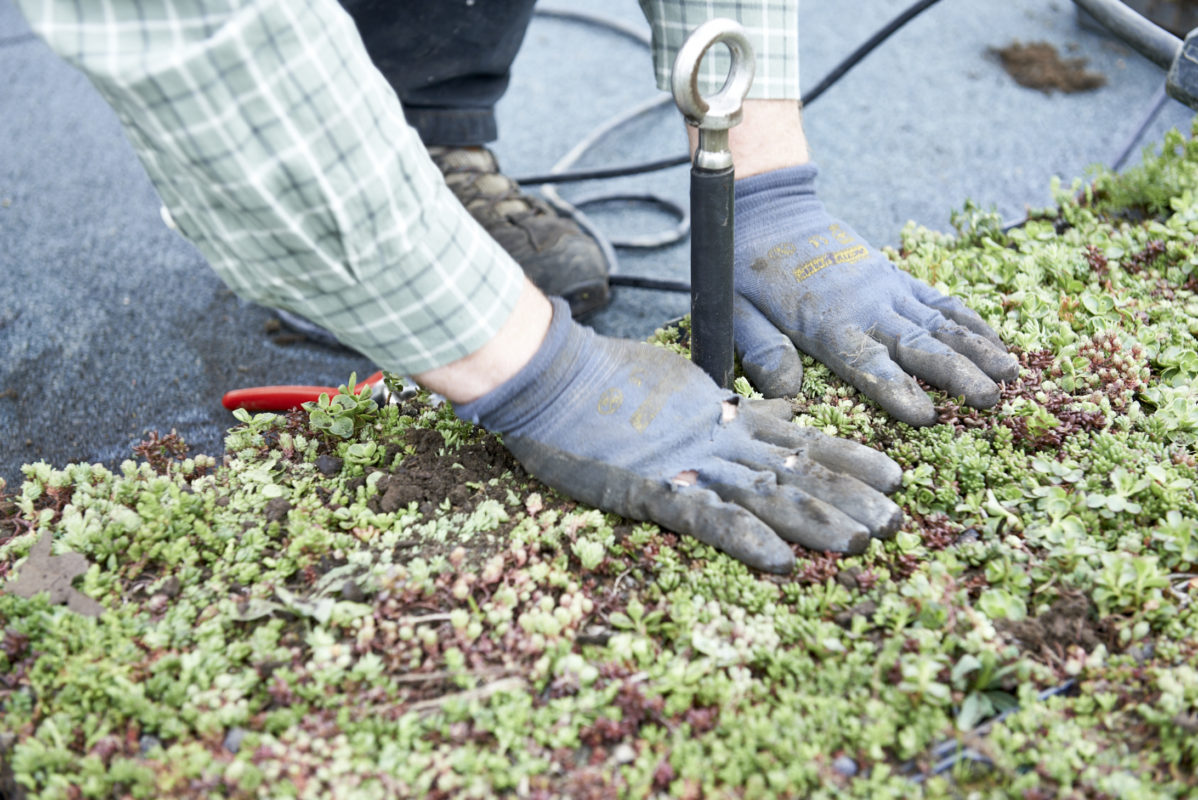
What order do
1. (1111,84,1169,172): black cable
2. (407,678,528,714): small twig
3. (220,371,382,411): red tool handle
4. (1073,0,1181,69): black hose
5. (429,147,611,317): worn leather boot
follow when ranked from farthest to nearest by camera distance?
(1111,84,1169,172): black cable
(429,147,611,317): worn leather boot
(220,371,382,411): red tool handle
(1073,0,1181,69): black hose
(407,678,528,714): small twig

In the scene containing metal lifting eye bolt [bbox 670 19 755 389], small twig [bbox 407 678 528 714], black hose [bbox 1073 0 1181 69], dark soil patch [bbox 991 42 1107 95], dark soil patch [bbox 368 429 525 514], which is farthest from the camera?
dark soil patch [bbox 991 42 1107 95]

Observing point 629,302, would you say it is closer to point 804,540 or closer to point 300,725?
point 804,540

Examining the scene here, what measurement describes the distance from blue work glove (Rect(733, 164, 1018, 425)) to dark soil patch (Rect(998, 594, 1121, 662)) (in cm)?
49

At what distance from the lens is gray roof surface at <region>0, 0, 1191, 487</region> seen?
278cm

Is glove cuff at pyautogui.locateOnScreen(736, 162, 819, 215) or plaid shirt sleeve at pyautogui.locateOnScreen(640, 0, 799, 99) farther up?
plaid shirt sleeve at pyautogui.locateOnScreen(640, 0, 799, 99)

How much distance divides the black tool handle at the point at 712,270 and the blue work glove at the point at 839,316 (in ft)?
0.51

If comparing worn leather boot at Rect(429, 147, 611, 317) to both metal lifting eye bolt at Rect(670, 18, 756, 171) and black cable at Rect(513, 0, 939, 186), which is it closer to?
black cable at Rect(513, 0, 939, 186)

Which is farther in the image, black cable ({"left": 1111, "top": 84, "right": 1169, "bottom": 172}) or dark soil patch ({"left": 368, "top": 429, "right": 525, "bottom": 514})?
black cable ({"left": 1111, "top": 84, "right": 1169, "bottom": 172})

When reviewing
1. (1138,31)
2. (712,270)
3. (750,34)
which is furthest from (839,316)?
(1138,31)

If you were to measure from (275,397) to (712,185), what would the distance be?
4.55 ft

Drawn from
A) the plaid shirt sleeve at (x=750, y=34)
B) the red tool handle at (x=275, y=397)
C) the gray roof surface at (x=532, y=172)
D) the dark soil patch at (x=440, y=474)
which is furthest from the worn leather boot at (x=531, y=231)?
the dark soil patch at (x=440, y=474)

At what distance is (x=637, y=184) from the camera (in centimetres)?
379

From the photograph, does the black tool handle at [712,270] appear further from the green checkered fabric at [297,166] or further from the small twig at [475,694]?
the small twig at [475,694]

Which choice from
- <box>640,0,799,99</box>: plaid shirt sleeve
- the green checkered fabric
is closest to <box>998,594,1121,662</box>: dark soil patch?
the green checkered fabric
